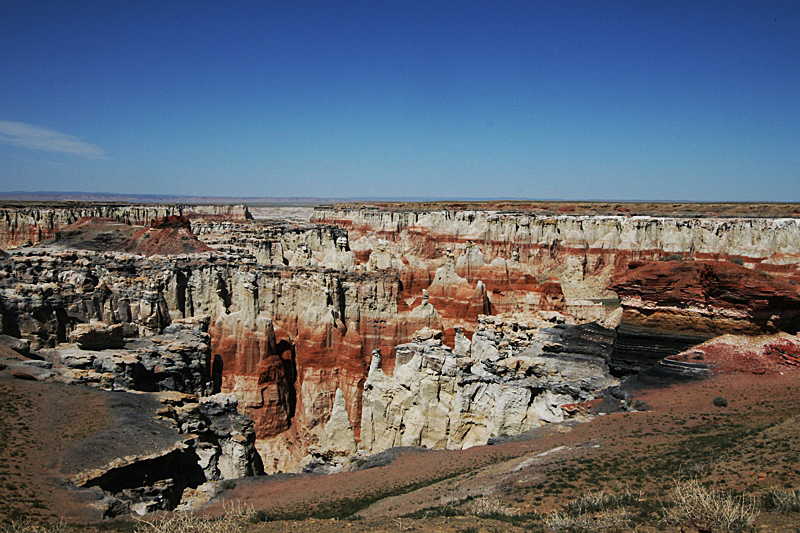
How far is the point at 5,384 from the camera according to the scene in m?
15.8

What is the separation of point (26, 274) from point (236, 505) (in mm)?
20563

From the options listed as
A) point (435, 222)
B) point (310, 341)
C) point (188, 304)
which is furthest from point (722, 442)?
point (435, 222)

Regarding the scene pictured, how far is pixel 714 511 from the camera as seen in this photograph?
7.74m

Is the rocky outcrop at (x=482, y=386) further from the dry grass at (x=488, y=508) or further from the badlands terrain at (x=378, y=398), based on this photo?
the dry grass at (x=488, y=508)

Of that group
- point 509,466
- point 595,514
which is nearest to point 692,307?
point 509,466

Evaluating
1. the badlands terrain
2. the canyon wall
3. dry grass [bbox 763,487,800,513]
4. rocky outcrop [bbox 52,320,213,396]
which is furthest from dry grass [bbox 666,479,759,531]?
rocky outcrop [bbox 52,320,213,396]

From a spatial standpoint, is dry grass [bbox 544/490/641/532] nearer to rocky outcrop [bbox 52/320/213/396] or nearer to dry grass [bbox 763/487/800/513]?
dry grass [bbox 763/487/800/513]

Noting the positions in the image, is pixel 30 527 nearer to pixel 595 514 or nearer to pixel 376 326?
pixel 595 514

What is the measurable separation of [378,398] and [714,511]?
674 inches

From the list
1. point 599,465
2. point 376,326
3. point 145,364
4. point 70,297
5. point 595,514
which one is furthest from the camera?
point 376,326

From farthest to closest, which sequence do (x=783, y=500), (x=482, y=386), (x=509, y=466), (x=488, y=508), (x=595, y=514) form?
(x=482, y=386) → (x=509, y=466) → (x=488, y=508) → (x=595, y=514) → (x=783, y=500)

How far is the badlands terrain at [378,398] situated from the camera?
436 inches

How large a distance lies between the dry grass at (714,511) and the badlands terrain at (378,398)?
8cm

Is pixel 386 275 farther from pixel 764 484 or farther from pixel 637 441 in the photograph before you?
pixel 764 484
